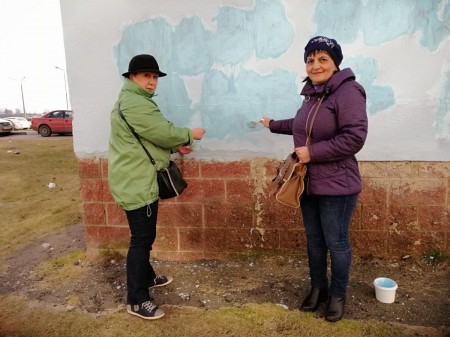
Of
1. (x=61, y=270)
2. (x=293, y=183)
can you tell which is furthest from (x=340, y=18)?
(x=61, y=270)

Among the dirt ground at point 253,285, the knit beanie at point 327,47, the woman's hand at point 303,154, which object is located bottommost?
the dirt ground at point 253,285

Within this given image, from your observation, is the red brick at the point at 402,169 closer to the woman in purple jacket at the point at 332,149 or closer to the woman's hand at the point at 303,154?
the woman in purple jacket at the point at 332,149

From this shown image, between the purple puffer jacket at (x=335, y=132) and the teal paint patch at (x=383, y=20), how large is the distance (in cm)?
104

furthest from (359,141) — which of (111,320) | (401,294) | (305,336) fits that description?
(111,320)

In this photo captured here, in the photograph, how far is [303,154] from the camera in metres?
2.31

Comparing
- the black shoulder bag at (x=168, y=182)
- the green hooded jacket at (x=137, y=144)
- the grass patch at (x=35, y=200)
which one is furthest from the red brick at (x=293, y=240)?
the grass patch at (x=35, y=200)

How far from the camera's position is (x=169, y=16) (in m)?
3.32

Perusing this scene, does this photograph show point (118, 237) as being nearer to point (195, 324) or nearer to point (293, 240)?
point (195, 324)

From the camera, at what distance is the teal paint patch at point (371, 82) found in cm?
320

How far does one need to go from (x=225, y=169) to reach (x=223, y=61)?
95 cm

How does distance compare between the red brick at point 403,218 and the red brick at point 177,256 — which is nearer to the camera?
the red brick at point 403,218

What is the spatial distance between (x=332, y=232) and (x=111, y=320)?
168 centimetres

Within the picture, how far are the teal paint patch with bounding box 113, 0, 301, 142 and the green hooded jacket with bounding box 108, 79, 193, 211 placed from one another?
86 centimetres

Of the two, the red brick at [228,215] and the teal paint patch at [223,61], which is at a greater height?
the teal paint patch at [223,61]
